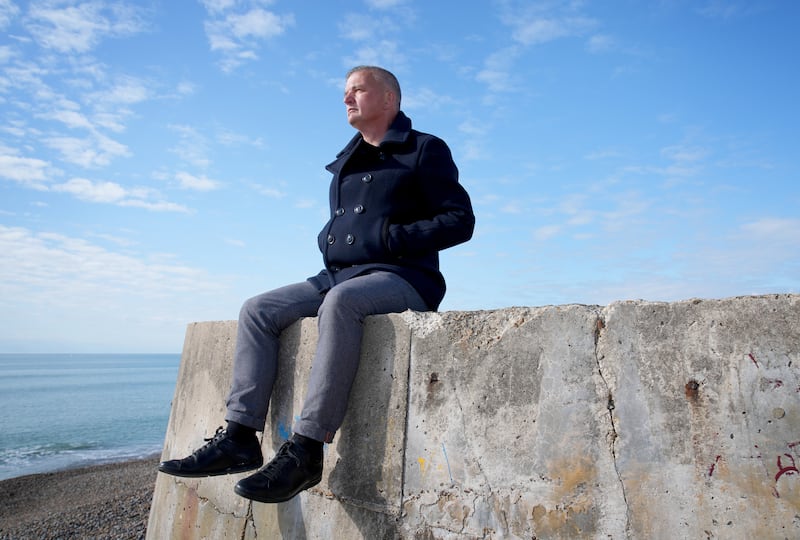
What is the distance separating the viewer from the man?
2.53 metres

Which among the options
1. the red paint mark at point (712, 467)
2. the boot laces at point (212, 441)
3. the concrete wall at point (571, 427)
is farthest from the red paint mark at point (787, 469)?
the boot laces at point (212, 441)

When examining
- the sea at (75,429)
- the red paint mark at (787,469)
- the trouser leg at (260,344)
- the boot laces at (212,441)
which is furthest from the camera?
the sea at (75,429)

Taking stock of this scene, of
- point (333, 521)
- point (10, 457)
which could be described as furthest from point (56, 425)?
point (333, 521)

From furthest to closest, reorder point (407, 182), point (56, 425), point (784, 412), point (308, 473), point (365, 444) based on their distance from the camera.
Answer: point (56, 425) < point (407, 182) < point (365, 444) < point (308, 473) < point (784, 412)

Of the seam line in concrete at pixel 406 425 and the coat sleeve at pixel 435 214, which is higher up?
the coat sleeve at pixel 435 214

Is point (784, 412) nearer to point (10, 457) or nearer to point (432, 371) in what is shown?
point (432, 371)

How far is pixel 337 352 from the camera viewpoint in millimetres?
2533

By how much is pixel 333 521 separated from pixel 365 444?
39cm

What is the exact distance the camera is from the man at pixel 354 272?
8.31 feet

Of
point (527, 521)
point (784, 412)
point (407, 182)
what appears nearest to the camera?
point (784, 412)

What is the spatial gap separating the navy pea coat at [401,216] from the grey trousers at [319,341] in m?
0.13

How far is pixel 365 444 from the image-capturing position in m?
2.55

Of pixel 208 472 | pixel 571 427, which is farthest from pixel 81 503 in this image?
pixel 571 427

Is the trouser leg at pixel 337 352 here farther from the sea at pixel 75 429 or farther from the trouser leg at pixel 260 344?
the sea at pixel 75 429
